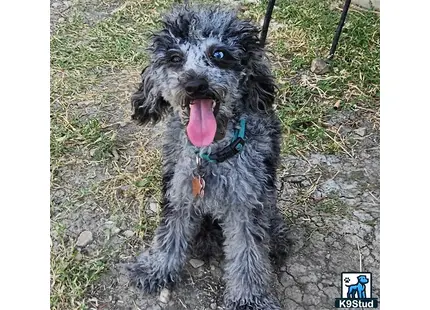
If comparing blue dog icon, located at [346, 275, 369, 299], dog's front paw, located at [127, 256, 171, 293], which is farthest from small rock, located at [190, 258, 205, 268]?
blue dog icon, located at [346, 275, 369, 299]

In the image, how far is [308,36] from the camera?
9.49 feet

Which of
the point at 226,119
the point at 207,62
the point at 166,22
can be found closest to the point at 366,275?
the point at 226,119

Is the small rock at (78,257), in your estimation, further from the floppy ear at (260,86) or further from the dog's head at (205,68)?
the floppy ear at (260,86)

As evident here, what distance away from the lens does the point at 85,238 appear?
→ 2.30 metres

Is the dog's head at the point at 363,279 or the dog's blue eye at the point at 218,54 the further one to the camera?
the dog's head at the point at 363,279

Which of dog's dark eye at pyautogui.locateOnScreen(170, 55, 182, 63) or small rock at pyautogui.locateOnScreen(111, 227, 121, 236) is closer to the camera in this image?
dog's dark eye at pyautogui.locateOnScreen(170, 55, 182, 63)

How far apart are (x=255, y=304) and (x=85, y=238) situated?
693 mm

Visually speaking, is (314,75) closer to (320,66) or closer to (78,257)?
(320,66)

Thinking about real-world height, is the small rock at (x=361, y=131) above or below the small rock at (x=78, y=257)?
above

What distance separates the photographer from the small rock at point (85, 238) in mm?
2289

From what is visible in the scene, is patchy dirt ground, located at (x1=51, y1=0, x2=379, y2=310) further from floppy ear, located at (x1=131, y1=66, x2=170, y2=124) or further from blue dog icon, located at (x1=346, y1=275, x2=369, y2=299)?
floppy ear, located at (x1=131, y1=66, x2=170, y2=124)

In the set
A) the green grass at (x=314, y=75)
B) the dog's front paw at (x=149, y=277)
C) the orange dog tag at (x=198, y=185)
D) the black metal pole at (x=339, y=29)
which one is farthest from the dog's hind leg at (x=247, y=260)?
the black metal pole at (x=339, y=29)

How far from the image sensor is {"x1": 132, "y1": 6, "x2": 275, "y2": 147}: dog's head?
5.49ft

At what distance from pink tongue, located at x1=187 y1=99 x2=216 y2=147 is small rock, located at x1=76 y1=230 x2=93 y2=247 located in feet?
2.67
